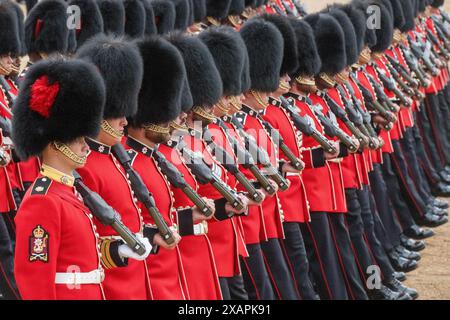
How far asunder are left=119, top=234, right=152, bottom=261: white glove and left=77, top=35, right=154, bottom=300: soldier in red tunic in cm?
1

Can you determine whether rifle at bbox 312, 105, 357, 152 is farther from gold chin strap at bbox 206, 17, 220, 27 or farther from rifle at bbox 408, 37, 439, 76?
rifle at bbox 408, 37, 439, 76

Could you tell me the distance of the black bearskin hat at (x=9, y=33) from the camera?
612 cm

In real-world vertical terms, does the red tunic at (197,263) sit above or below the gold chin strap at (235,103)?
below

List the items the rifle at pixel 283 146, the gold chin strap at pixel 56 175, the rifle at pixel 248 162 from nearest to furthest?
the gold chin strap at pixel 56 175
the rifle at pixel 248 162
the rifle at pixel 283 146

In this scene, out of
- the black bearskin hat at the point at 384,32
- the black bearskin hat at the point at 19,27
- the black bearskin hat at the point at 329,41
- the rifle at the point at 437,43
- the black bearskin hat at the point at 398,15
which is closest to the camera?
the black bearskin hat at the point at 19,27

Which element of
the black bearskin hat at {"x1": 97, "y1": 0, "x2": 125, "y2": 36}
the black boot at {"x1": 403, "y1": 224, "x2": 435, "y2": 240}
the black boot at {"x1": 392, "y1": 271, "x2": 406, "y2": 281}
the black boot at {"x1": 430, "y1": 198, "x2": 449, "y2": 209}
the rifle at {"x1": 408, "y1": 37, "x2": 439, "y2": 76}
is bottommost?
the black boot at {"x1": 392, "y1": 271, "x2": 406, "y2": 281}

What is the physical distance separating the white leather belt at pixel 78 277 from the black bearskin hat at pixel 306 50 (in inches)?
110

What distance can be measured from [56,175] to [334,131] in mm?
2762

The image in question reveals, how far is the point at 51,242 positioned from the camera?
3.54 metres

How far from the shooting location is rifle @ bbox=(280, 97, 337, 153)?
5.86 metres

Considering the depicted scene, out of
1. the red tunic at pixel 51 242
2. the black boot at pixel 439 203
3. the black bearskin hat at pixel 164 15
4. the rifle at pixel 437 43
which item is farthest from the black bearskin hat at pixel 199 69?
the rifle at pixel 437 43

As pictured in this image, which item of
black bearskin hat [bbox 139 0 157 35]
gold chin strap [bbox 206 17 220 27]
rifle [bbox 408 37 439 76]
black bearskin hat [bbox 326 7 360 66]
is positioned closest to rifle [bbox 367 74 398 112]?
black bearskin hat [bbox 326 7 360 66]

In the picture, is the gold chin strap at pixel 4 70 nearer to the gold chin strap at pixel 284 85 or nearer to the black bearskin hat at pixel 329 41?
the gold chin strap at pixel 284 85
